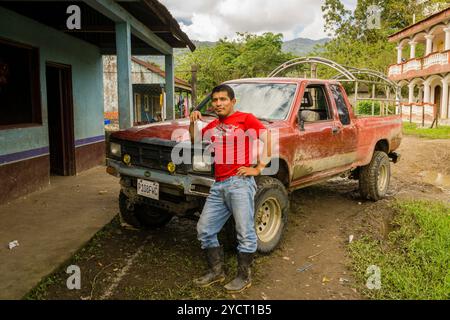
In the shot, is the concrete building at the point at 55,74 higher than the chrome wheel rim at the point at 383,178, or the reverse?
the concrete building at the point at 55,74

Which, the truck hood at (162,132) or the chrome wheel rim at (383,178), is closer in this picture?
the truck hood at (162,132)

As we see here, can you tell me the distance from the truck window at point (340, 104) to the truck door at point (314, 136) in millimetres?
203

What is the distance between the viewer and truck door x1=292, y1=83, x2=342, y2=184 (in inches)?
196

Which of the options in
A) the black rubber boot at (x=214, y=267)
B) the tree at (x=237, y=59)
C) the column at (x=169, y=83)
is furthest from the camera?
the tree at (x=237, y=59)

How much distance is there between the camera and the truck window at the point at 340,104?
600cm

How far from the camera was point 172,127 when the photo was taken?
4488mm

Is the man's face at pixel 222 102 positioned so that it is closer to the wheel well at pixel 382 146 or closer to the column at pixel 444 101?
the wheel well at pixel 382 146

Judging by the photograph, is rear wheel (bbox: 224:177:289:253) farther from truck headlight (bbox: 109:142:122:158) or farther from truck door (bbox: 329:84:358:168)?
truck door (bbox: 329:84:358:168)

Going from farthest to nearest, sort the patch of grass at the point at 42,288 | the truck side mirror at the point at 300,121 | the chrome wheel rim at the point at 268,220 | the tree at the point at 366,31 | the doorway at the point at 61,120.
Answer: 1. the tree at the point at 366,31
2. the doorway at the point at 61,120
3. the truck side mirror at the point at 300,121
4. the chrome wheel rim at the point at 268,220
5. the patch of grass at the point at 42,288

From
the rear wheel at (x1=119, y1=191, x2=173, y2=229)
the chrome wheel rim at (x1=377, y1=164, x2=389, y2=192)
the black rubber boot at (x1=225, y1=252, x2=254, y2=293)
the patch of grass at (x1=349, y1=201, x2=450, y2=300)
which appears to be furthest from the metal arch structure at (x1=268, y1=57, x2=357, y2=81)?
the black rubber boot at (x1=225, y1=252, x2=254, y2=293)

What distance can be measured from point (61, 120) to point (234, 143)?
619cm

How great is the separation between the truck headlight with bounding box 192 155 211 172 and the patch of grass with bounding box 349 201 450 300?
1.85m

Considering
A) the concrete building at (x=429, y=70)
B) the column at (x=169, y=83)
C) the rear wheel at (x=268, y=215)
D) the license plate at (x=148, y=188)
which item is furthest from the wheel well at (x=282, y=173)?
the concrete building at (x=429, y=70)

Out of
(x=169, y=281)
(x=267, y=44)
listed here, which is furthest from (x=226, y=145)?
(x=267, y=44)
